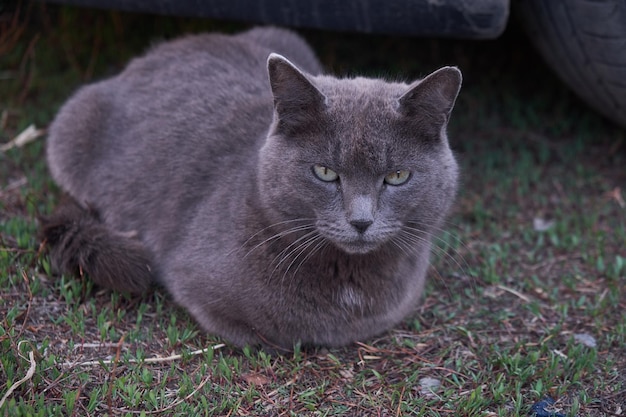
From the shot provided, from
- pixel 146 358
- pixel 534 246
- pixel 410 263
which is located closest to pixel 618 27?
pixel 534 246

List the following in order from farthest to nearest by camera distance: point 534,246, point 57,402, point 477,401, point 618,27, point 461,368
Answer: point 534,246, point 618,27, point 461,368, point 477,401, point 57,402

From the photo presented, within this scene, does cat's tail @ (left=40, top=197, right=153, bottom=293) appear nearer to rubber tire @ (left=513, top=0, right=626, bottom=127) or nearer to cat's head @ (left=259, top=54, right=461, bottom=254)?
cat's head @ (left=259, top=54, right=461, bottom=254)

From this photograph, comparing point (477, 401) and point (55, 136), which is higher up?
point (55, 136)

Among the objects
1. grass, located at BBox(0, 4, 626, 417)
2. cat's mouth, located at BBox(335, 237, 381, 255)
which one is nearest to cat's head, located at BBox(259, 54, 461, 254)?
cat's mouth, located at BBox(335, 237, 381, 255)

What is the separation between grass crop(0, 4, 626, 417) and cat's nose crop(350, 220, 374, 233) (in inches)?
22.3

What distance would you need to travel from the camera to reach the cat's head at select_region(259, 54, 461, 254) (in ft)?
7.87

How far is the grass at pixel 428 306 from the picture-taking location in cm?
249

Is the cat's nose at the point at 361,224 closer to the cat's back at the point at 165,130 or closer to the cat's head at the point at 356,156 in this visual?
the cat's head at the point at 356,156

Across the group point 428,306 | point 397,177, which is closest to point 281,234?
point 397,177

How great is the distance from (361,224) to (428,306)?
2.94 feet

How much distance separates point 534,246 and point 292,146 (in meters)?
1.52

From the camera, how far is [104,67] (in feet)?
15.2

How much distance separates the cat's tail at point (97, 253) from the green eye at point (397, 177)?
1032 millimetres

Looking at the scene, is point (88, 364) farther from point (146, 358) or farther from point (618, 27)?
point (618, 27)
